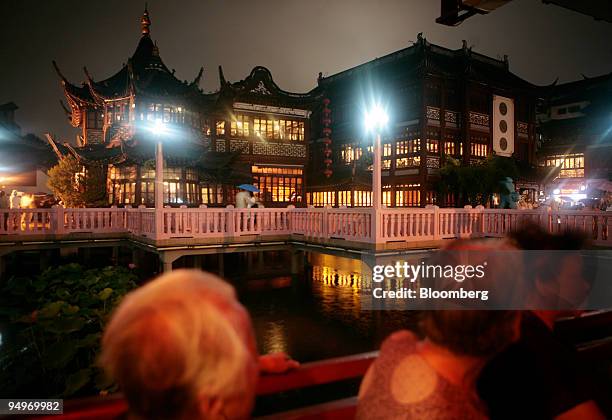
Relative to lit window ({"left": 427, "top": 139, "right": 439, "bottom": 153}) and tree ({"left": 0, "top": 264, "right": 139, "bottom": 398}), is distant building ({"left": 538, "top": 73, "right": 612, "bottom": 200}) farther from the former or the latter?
tree ({"left": 0, "top": 264, "right": 139, "bottom": 398})

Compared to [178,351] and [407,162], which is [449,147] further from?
[178,351]

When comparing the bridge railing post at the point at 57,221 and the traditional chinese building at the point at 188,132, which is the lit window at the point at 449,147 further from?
the bridge railing post at the point at 57,221

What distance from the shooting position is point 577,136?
112 feet

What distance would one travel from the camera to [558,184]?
33969mm

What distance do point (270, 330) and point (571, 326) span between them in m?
6.41

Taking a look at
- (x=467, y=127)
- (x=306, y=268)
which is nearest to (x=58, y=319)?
(x=306, y=268)

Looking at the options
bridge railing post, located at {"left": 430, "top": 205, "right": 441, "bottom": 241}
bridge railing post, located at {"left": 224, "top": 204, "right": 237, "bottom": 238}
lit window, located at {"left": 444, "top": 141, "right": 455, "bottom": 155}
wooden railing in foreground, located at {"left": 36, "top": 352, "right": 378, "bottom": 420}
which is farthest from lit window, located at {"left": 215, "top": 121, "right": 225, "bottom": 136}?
wooden railing in foreground, located at {"left": 36, "top": 352, "right": 378, "bottom": 420}

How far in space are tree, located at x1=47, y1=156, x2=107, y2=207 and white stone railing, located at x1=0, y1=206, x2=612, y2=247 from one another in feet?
20.5

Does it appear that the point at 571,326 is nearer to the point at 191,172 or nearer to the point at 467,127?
the point at 191,172

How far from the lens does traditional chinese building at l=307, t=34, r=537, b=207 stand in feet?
81.1

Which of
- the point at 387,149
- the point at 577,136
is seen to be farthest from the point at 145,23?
the point at 577,136

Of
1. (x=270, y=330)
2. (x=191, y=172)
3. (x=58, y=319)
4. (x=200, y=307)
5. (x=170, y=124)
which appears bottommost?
(x=270, y=330)

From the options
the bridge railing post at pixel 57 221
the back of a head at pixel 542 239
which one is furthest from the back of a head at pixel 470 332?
the bridge railing post at pixel 57 221

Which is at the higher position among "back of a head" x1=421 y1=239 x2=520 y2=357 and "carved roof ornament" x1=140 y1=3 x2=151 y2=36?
"carved roof ornament" x1=140 y1=3 x2=151 y2=36
